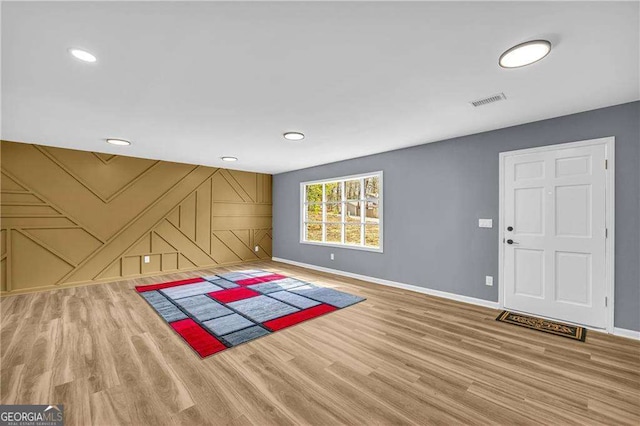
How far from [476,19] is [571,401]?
8.36 ft

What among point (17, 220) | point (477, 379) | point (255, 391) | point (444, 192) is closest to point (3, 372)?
point (255, 391)

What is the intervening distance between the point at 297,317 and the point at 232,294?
144 centimetres

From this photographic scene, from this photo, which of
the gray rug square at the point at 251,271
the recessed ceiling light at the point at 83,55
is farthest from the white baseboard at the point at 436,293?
the recessed ceiling light at the point at 83,55

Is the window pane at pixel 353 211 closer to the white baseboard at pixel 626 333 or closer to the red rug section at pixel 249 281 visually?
the red rug section at pixel 249 281

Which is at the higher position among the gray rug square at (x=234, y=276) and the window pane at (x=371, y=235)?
the window pane at (x=371, y=235)

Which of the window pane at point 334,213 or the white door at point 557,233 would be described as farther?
the window pane at point 334,213

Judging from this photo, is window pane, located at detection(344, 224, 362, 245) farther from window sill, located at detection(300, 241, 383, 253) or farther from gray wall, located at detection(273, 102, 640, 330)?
gray wall, located at detection(273, 102, 640, 330)

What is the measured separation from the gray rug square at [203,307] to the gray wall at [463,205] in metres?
2.73

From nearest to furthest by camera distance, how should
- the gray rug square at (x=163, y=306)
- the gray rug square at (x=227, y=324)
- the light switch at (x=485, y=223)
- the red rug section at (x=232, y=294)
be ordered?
the gray rug square at (x=227, y=324)
the gray rug square at (x=163, y=306)
the light switch at (x=485, y=223)
the red rug section at (x=232, y=294)

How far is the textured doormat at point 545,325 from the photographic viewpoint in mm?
2736

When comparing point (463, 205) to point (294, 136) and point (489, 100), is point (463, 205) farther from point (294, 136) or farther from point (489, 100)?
point (294, 136)

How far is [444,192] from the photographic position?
4.03 m

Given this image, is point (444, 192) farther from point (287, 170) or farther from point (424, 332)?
point (287, 170)

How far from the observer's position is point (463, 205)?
3.83 meters
